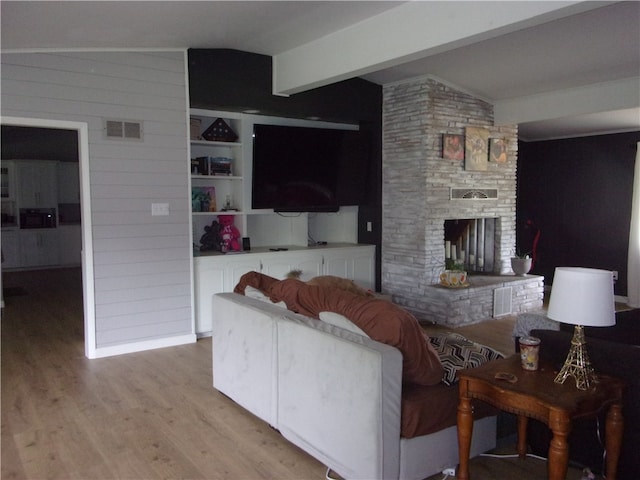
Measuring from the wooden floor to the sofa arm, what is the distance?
0.21 m

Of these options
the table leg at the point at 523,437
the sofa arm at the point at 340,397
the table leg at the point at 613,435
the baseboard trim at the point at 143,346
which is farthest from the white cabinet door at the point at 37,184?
the table leg at the point at 613,435

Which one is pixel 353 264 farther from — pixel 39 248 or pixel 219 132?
pixel 39 248

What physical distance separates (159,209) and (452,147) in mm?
3304

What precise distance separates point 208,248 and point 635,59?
452 cm

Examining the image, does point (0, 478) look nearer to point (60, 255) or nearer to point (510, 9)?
point (510, 9)

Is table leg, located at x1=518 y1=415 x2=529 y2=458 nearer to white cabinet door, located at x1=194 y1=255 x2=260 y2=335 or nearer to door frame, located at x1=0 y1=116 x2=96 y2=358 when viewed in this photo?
white cabinet door, located at x1=194 y1=255 x2=260 y2=335

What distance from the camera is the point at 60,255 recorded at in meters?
10.3

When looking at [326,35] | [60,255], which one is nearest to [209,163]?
[326,35]

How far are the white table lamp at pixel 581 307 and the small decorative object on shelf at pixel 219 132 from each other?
412 centimetres

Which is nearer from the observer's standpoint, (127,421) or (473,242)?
(127,421)

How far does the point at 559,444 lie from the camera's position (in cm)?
212

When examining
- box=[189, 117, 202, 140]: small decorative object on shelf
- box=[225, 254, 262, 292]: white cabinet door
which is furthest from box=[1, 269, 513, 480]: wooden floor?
box=[189, 117, 202, 140]: small decorative object on shelf

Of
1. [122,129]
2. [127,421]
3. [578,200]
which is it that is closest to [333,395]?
[127,421]

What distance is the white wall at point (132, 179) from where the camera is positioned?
452 cm
